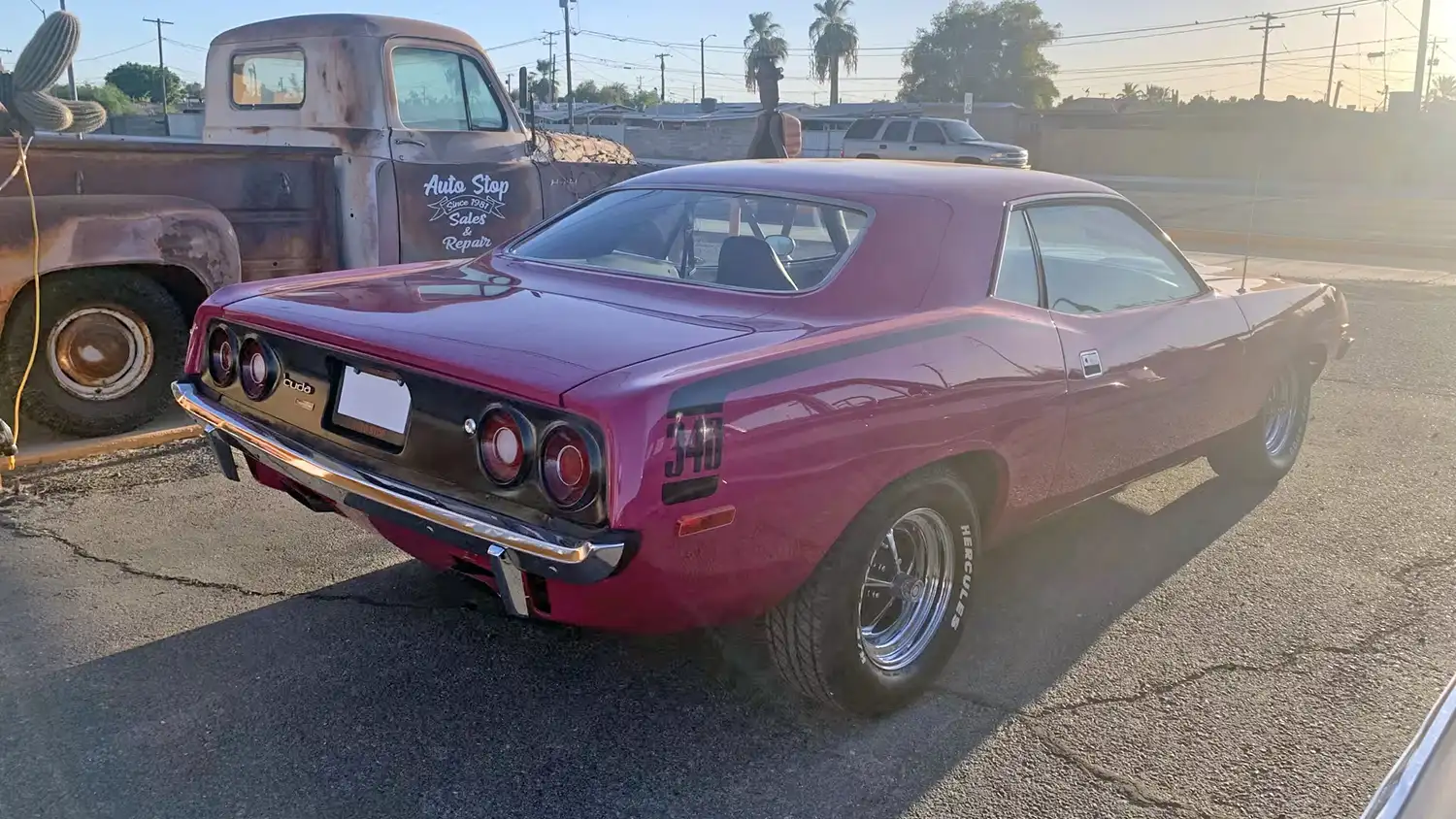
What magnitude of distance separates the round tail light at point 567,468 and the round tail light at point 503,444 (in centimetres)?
6

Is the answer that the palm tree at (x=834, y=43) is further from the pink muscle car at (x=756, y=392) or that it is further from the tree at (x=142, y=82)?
the pink muscle car at (x=756, y=392)

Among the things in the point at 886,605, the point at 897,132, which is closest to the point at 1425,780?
the point at 886,605

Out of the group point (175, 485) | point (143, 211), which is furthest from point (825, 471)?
point (143, 211)

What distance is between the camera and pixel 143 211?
502 centimetres

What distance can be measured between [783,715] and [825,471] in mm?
810

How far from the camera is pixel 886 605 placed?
3223 mm

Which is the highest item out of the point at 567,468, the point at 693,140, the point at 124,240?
the point at 693,140

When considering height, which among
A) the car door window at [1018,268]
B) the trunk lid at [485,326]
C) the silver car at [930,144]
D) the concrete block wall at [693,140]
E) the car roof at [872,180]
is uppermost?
Answer: the concrete block wall at [693,140]

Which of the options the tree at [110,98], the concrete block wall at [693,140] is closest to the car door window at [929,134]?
the tree at [110,98]

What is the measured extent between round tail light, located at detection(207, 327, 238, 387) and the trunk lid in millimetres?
81

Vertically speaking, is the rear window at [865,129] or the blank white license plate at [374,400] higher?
the rear window at [865,129]

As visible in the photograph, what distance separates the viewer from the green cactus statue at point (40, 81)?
4.70 meters

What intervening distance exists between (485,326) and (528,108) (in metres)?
4.51

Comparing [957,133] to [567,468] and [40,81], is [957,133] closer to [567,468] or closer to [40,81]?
[40,81]
